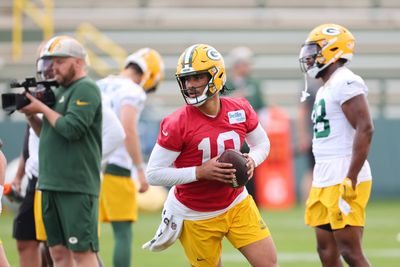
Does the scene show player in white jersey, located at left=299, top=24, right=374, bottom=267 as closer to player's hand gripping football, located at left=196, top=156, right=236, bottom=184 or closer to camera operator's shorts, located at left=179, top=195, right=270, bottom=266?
camera operator's shorts, located at left=179, top=195, right=270, bottom=266

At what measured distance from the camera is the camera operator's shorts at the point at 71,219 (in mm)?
6320

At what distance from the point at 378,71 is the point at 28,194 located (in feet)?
39.2

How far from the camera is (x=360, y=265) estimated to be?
6.38 meters

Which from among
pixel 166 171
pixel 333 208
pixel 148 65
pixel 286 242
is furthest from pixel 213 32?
pixel 166 171

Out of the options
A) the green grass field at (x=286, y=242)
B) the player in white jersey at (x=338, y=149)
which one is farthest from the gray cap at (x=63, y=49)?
the green grass field at (x=286, y=242)

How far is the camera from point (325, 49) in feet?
22.1

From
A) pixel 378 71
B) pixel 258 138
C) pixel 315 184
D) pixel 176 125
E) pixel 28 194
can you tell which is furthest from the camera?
pixel 378 71

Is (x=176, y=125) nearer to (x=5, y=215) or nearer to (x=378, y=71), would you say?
(x=5, y=215)

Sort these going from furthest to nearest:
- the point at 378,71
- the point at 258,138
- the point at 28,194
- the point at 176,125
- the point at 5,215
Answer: the point at 378,71 < the point at 5,215 < the point at 28,194 < the point at 258,138 < the point at 176,125

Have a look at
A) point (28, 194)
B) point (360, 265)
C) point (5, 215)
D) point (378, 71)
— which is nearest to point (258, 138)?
point (360, 265)

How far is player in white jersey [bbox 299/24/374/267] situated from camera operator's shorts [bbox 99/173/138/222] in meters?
1.79

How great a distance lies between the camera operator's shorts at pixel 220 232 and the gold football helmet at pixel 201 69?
2.42 feet

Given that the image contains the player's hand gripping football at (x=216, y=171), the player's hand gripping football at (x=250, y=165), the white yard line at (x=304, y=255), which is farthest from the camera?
the white yard line at (x=304, y=255)

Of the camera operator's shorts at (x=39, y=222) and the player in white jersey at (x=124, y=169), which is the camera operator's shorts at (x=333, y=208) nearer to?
the player in white jersey at (x=124, y=169)
